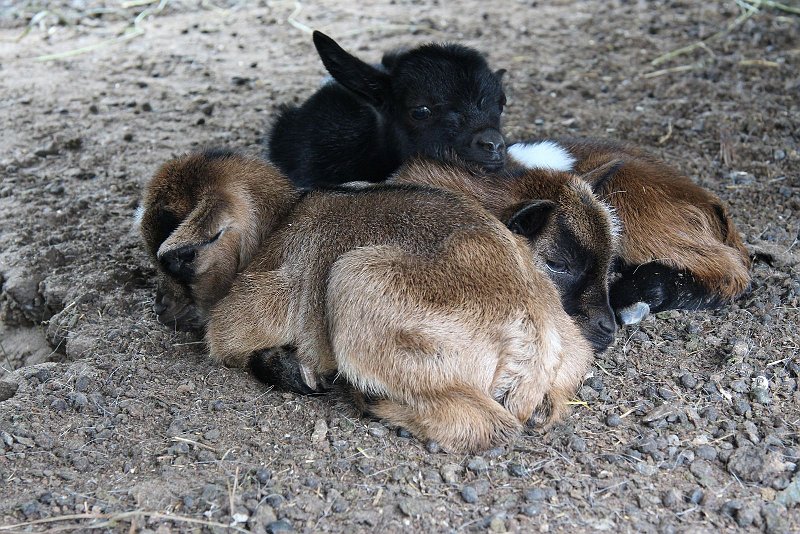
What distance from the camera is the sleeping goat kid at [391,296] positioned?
4.27 m

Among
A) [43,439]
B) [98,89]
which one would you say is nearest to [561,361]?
[43,439]

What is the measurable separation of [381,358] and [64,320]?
2241 millimetres

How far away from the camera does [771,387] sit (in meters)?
4.64

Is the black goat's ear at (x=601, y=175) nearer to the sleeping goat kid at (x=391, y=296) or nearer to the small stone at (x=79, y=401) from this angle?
the sleeping goat kid at (x=391, y=296)

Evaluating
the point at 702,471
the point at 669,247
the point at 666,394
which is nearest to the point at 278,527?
the point at 702,471

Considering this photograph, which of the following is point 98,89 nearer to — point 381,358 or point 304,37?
point 304,37

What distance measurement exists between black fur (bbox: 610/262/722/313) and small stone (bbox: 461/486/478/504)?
187cm

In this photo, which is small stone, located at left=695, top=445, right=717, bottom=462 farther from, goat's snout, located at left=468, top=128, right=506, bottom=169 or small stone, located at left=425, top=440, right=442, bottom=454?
goat's snout, located at left=468, top=128, right=506, bottom=169

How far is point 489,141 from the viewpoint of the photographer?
5.61 meters

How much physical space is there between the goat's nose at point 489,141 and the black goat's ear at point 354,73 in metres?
0.86

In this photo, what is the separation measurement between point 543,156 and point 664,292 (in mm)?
1164

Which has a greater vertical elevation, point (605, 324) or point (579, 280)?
point (579, 280)

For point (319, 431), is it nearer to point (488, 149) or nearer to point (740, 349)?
point (488, 149)

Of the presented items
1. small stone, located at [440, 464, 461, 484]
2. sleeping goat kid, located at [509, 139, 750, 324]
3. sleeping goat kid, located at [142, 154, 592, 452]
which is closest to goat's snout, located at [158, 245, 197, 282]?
sleeping goat kid, located at [142, 154, 592, 452]
